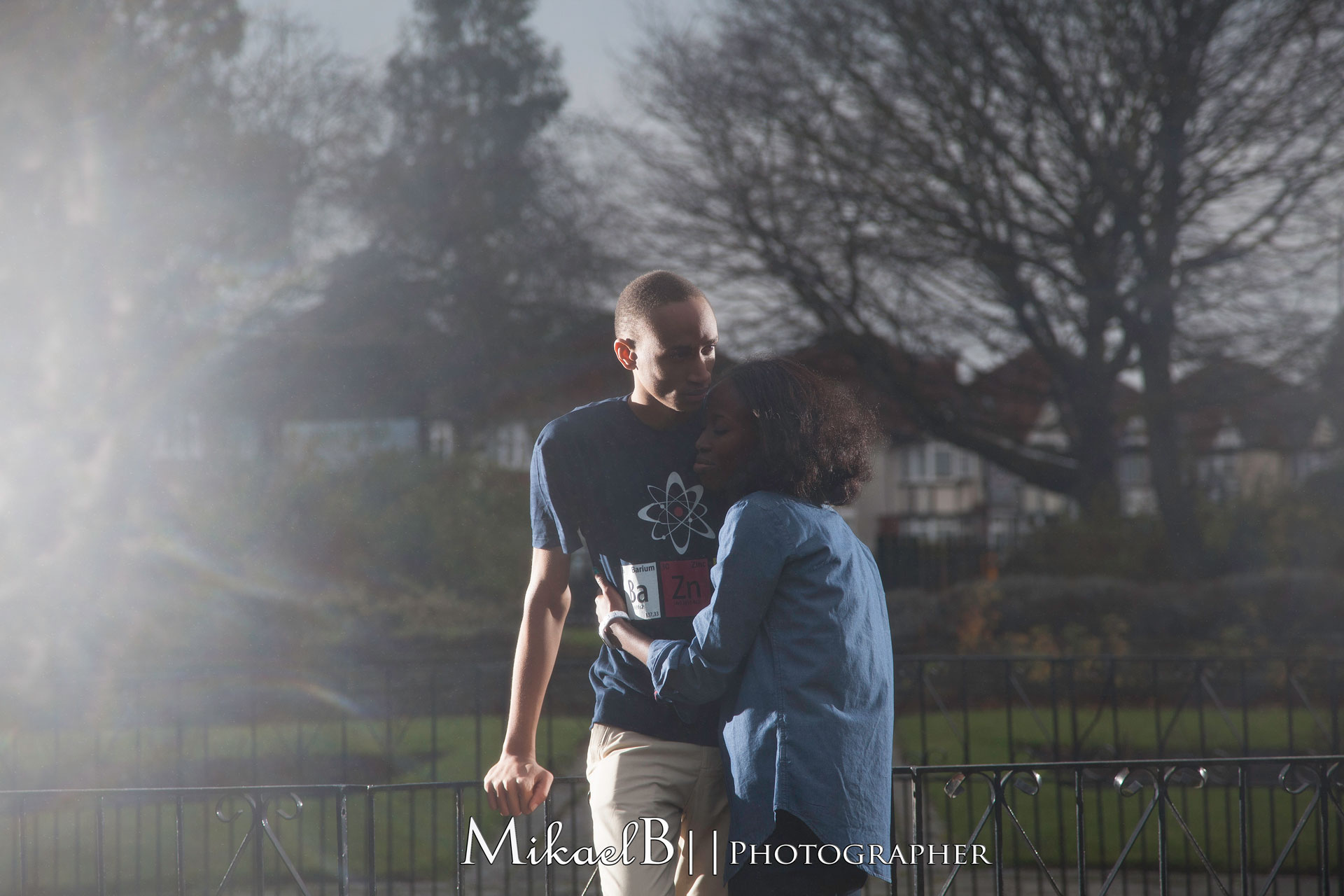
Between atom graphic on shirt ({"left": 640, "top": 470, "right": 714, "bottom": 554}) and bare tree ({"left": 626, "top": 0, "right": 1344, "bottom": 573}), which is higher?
bare tree ({"left": 626, "top": 0, "right": 1344, "bottom": 573})

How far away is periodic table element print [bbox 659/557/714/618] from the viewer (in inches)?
90.6

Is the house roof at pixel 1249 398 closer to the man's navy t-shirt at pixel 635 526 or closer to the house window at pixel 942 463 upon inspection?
the man's navy t-shirt at pixel 635 526

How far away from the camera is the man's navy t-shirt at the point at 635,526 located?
7.52 ft

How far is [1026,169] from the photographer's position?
12164 millimetres

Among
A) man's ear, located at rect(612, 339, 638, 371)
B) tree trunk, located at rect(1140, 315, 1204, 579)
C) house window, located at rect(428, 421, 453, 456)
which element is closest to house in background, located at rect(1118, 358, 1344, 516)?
tree trunk, located at rect(1140, 315, 1204, 579)

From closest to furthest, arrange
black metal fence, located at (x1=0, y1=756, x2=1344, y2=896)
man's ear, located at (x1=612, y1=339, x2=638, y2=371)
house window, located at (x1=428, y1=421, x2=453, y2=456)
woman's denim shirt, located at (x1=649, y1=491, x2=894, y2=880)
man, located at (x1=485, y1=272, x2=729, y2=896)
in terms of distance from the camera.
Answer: woman's denim shirt, located at (x1=649, y1=491, x2=894, y2=880), man, located at (x1=485, y1=272, x2=729, y2=896), man's ear, located at (x1=612, y1=339, x2=638, y2=371), black metal fence, located at (x1=0, y1=756, x2=1344, y2=896), house window, located at (x1=428, y1=421, x2=453, y2=456)

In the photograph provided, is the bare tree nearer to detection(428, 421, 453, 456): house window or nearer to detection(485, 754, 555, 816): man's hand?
detection(428, 421, 453, 456): house window

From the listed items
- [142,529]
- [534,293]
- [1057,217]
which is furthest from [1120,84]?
[142,529]

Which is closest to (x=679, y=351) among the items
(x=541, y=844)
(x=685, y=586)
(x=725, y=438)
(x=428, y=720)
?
(x=725, y=438)

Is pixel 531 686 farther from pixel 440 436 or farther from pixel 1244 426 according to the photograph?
pixel 440 436

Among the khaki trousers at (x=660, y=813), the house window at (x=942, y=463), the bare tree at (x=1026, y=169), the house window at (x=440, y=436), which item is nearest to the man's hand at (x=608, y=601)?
the khaki trousers at (x=660, y=813)

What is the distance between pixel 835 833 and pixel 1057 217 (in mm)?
11784

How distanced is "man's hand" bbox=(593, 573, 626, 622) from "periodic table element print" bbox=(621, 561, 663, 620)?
0.02 m

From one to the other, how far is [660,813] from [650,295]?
113 cm
